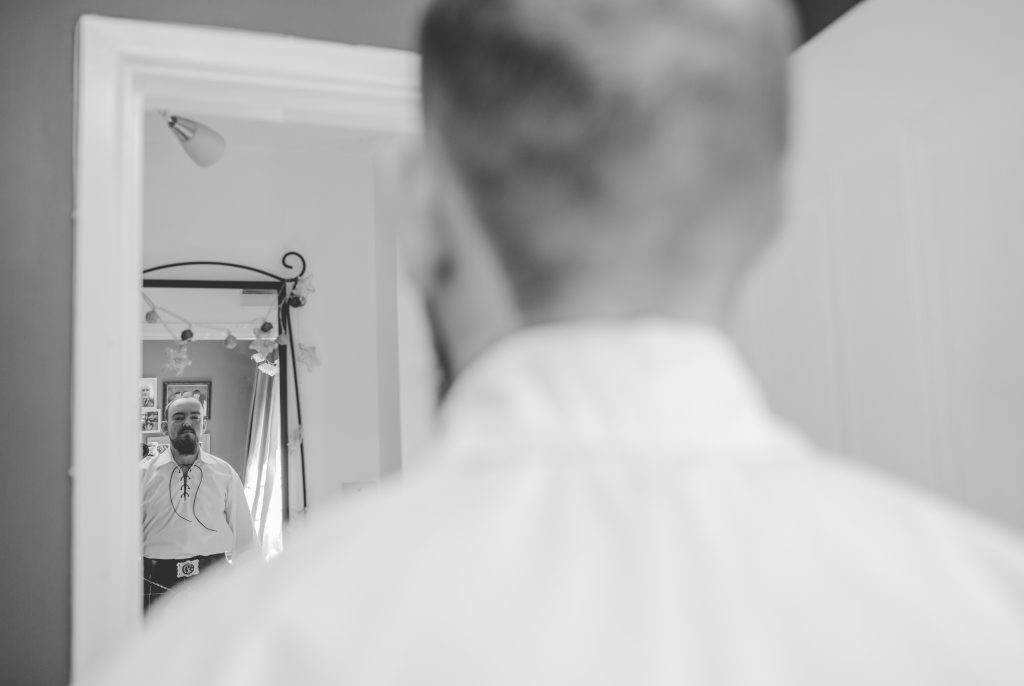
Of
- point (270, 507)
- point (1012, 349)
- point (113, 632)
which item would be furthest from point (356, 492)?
point (1012, 349)

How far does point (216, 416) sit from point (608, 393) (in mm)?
3515

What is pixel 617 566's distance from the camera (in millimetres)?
344

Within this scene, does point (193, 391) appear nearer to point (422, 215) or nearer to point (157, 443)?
point (157, 443)

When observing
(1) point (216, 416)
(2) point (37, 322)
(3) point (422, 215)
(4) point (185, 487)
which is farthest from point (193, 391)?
(3) point (422, 215)

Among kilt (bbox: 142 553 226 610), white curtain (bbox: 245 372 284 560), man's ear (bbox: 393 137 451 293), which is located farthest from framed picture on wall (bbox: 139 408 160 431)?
man's ear (bbox: 393 137 451 293)

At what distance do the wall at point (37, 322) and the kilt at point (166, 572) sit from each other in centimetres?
217

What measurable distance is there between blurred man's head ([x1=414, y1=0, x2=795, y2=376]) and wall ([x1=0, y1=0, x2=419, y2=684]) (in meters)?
1.18

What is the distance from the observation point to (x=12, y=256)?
4.46 ft

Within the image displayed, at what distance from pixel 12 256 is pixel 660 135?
130 centimetres

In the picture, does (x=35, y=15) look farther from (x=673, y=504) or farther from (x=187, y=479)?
(x=187, y=479)

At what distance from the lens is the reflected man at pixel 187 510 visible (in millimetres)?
3396

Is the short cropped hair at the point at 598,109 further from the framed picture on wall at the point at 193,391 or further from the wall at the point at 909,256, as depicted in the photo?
the framed picture on wall at the point at 193,391

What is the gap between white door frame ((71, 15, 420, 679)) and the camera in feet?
4.34

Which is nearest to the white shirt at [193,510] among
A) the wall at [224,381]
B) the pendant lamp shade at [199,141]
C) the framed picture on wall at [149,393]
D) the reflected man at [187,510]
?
the reflected man at [187,510]
